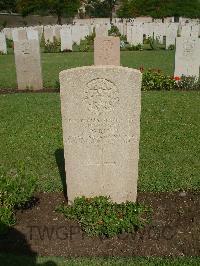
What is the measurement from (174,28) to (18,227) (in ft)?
82.7

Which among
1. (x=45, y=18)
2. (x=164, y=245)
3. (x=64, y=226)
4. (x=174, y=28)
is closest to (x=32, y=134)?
(x=64, y=226)

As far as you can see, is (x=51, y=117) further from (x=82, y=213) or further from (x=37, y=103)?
(x=82, y=213)

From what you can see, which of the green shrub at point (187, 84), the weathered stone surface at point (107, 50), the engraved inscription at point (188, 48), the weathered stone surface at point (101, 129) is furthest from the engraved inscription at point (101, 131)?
the engraved inscription at point (188, 48)

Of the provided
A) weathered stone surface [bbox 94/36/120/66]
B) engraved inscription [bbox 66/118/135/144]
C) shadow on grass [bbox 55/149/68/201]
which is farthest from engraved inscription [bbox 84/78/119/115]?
weathered stone surface [bbox 94/36/120/66]

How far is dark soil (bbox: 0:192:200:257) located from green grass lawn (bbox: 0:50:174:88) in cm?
869

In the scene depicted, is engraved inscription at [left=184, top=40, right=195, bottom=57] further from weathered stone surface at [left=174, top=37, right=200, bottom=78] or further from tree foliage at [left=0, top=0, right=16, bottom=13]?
tree foliage at [left=0, top=0, right=16, bottom=13]

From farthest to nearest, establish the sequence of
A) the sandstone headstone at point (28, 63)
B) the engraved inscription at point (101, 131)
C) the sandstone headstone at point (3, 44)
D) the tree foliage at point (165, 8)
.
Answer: the tree foliage at point (165, 8) < the sandstone headstone at point (3, 44) < the sandstone headstone at point (28, 63) < the engraved inscription at point (101, 131)

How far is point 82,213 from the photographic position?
4.70 meters

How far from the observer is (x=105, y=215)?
4.54 metres

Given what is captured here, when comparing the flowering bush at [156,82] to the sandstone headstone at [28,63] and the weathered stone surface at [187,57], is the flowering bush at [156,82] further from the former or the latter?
the sandstone headstone at [28,63]

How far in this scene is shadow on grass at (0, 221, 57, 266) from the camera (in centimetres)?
404

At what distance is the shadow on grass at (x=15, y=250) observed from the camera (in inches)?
159

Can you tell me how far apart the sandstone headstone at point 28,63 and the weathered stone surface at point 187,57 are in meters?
4.60

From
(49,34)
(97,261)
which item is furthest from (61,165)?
(49,34)
